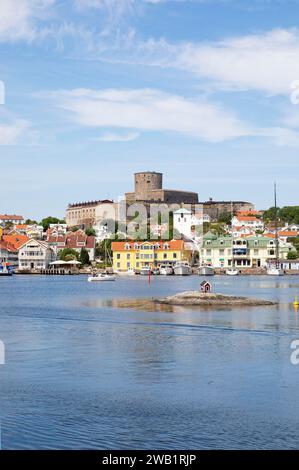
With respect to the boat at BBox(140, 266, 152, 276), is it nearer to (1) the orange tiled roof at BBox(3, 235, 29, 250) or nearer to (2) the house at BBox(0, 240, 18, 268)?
(1) the orange tiled roof at BBox(3, 235, 29, 250)

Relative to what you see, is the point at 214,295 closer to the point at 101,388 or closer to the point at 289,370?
the point at 289,370

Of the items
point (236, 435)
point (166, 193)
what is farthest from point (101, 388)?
point (166, 193)

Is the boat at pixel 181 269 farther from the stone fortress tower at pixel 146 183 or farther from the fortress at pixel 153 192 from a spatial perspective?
the stone fortress tower at pixel 146 183

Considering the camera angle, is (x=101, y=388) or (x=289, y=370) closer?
(x=101, y=388)

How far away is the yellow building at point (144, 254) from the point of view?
3708 inches

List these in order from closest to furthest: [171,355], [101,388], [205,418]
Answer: [205,418] → [101,388] → [171,355]

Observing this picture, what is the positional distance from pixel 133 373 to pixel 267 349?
5.15m

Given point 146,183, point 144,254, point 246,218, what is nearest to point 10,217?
point 146,183

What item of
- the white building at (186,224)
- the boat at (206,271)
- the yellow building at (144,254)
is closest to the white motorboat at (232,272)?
the boat at (206,271)

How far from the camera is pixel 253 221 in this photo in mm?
146875

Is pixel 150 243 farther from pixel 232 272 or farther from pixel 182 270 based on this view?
pixel 232 272

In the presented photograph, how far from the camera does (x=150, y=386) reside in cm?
1522

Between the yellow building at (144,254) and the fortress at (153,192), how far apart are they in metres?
74.5

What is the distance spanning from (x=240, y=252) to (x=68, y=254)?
24.3 metres
